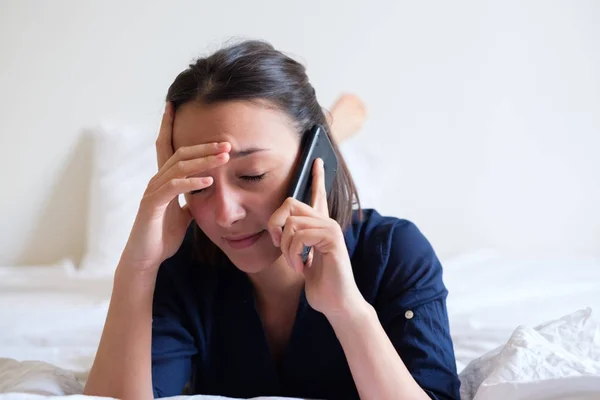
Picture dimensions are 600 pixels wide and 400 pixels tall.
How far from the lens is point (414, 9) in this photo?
1.94m

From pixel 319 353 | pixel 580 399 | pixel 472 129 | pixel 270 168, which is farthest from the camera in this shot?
A: pixel 472 129

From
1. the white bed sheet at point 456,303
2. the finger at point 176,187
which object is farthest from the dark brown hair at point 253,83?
the white bed sheet at point 456,303

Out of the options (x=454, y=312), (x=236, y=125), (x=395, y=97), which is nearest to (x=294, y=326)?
(x=236, y=125)

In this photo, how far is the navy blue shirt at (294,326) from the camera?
2.97 ft

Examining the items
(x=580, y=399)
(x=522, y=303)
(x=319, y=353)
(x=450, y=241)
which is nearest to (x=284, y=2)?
(x=450, y=241)

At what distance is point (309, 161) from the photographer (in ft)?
2.99

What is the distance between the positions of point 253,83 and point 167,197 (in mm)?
191

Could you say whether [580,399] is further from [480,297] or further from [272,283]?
[480,297]

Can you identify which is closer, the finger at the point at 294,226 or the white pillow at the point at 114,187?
the finger at the point at 294,226

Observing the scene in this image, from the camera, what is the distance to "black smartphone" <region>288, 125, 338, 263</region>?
881 mm

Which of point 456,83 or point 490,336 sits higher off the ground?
point 456,83

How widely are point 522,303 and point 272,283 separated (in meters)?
0.70

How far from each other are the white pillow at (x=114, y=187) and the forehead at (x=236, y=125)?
0.91 m

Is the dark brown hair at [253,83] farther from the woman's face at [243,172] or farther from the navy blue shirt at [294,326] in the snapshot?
the navy blue shirt at [294,326]
